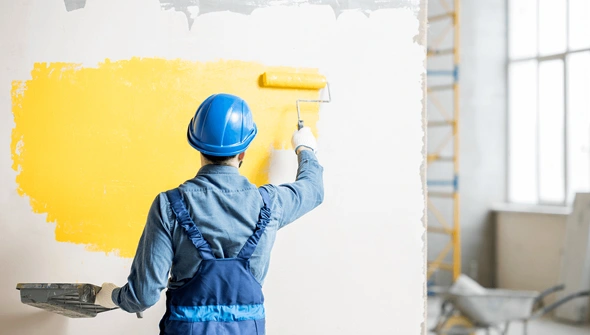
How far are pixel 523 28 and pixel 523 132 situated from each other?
51.3 inches

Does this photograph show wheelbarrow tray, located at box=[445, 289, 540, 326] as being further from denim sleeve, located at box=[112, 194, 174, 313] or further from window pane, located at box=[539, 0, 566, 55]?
window pane, located at box=[539, 0, 566, 55]

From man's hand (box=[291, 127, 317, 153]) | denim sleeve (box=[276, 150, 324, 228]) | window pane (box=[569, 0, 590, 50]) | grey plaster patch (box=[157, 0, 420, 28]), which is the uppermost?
window pane (box=[569, 0, 590, 50])

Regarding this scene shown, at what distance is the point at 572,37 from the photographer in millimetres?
6766

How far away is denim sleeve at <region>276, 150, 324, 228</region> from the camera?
177 cm

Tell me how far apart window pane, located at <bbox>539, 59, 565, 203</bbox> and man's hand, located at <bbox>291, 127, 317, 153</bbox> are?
5596 millimetres

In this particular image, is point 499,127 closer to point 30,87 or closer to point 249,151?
point 249,151

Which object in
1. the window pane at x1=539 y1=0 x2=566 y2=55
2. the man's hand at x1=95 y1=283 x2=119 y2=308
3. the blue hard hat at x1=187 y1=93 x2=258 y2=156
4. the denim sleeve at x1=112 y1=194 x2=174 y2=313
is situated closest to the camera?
the denim sleeve at x1=112 y1=194 x2=174 y2=313

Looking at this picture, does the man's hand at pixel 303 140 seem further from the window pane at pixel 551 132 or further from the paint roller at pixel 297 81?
the window pane at pixel 551 132

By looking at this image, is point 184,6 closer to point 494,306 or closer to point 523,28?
point 494,306

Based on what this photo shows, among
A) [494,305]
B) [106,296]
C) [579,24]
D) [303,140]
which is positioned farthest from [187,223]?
[579,24]

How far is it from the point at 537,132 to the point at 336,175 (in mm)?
5679

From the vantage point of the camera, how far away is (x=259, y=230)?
165 cm

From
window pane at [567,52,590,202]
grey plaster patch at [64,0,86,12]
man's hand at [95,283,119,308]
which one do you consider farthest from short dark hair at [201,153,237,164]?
window pane at [567,52,590,202]

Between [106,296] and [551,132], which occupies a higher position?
[551,132]
